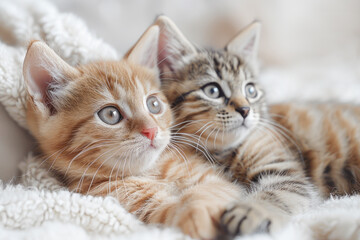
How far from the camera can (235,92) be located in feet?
4.10

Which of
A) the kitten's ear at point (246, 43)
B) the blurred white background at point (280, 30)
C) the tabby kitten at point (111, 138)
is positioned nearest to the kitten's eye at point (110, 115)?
the tabby kitten at point (111, 138)

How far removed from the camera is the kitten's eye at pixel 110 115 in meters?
1.02

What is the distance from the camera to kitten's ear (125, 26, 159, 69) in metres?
1.23

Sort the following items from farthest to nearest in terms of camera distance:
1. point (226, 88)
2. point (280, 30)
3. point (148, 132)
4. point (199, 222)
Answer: point (280, 30)
point (226, 88)
point (148, 132)
point (199, 222)

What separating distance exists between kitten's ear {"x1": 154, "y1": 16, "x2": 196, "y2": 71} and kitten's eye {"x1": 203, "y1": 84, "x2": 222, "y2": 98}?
185 mm

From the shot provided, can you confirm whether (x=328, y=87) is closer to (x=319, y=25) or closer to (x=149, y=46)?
(x=319, y=25)

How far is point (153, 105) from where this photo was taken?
45.1 inches

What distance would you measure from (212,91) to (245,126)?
19 cm

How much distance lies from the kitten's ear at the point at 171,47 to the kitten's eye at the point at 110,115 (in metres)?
0.41

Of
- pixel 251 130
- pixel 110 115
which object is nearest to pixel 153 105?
pixel 110 115

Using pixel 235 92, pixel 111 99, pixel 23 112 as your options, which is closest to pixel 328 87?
pixel 235 92

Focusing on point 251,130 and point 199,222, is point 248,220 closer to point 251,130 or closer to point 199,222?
point 199,222

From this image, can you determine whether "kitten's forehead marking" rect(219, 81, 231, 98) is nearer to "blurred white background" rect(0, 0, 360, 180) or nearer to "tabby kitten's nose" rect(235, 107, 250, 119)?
"tabby kitten's nose" rect(235, 107, 250, 119)

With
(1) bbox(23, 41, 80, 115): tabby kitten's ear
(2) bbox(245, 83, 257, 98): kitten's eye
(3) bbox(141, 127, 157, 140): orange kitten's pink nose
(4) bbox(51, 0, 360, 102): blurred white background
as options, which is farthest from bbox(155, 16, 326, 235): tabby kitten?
(4) bbox(51, 0, 360, 102): blurred white background
